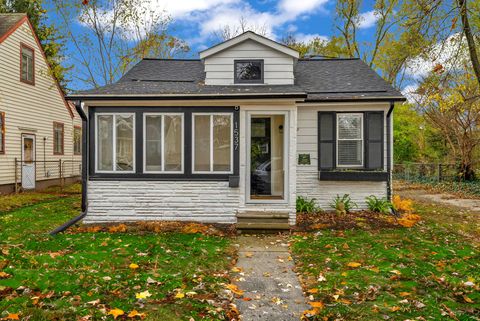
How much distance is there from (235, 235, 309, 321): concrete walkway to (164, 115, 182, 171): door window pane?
8.95 ft

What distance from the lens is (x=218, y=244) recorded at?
683cm

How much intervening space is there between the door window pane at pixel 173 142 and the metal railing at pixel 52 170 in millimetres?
10211

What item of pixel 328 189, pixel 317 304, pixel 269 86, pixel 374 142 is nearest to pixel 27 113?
pixel 269 86

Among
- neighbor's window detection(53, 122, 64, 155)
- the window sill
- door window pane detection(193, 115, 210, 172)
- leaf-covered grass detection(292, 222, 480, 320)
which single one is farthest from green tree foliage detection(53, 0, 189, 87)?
leaf-covered grass detection(292, 222, 480, 320)

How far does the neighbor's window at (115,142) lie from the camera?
8.46 metres

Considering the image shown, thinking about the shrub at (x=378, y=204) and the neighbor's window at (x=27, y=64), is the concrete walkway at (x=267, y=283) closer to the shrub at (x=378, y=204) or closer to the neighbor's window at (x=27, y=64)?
the shrub at (x=378, y=204)

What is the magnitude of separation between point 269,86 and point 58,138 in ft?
48.1

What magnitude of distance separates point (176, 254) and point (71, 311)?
2398mm

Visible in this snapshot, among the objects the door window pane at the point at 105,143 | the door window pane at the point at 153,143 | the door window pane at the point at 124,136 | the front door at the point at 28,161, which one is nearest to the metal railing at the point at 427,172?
the door window pane at the point at 153,143

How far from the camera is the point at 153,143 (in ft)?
27.8

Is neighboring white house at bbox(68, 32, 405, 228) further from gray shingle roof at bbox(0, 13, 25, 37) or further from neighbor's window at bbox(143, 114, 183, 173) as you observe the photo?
gray shingle roof at bbox(0, 13, 25, 37)

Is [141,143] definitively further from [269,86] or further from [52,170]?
[52,170]

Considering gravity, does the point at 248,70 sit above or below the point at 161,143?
above

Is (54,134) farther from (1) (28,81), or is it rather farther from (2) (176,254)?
(2) (176,254)
